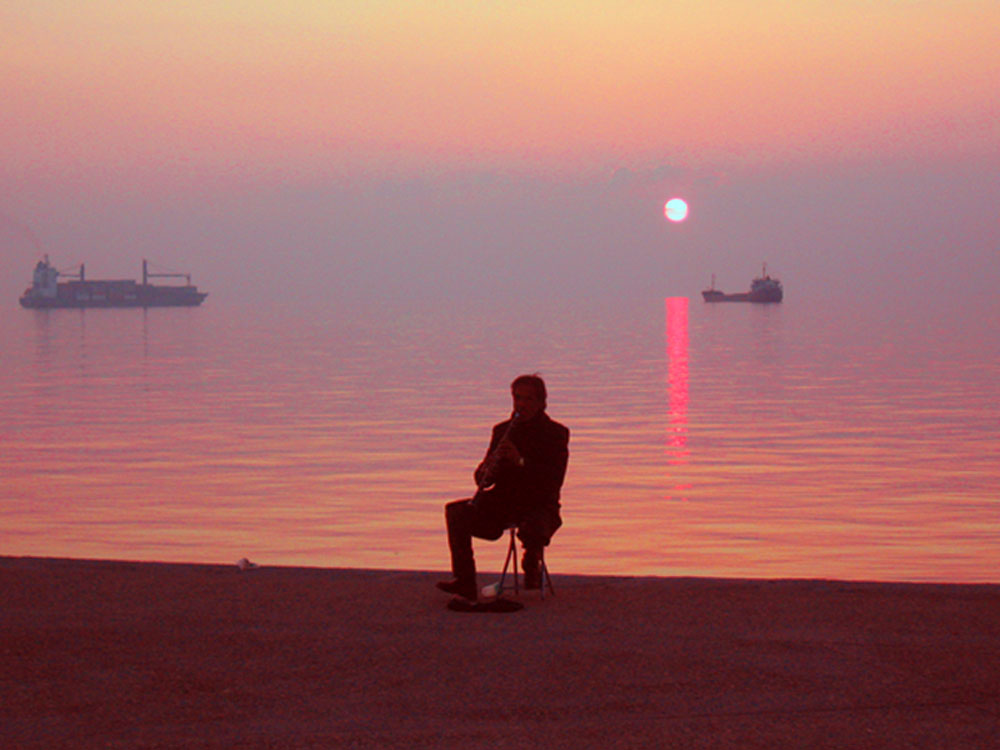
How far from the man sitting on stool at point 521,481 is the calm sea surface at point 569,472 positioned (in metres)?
4.72

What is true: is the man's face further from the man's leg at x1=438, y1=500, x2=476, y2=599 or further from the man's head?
the man's leg at x1=438, y1=500, x2=476, y2=599

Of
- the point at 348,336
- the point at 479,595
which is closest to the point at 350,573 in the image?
the point at 479,595

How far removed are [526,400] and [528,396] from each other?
0.03 metres

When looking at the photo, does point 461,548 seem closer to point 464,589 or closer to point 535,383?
point 464,589

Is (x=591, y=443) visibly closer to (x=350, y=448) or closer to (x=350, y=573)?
(x=350, y=448)

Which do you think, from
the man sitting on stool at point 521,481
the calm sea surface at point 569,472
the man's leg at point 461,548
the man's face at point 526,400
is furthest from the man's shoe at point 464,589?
the calm sea surface at point 569,472

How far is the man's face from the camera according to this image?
8070 mm

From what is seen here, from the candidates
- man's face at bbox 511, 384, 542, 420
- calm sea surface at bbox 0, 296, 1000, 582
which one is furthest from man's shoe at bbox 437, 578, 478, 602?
calm sea surface at bbox 0, 296, 1000, 582

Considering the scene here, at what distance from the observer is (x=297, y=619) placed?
24.8ft

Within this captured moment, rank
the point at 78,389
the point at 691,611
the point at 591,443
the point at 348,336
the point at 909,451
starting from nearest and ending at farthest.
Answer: the point at 691,611, the point at 909,451, the point at 591,443, the point at 78,389, the point at 348,336

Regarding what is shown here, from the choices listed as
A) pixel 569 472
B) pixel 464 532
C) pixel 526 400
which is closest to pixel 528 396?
pixel 526 400

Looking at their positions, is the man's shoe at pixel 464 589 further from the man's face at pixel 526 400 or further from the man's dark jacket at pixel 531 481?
the man's face at pixel 526 400

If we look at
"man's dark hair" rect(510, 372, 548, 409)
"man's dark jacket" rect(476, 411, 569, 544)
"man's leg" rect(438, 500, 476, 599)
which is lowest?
"man's leg" rect(438, 500, 476, 599)

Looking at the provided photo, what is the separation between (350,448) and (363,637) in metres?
17.8
